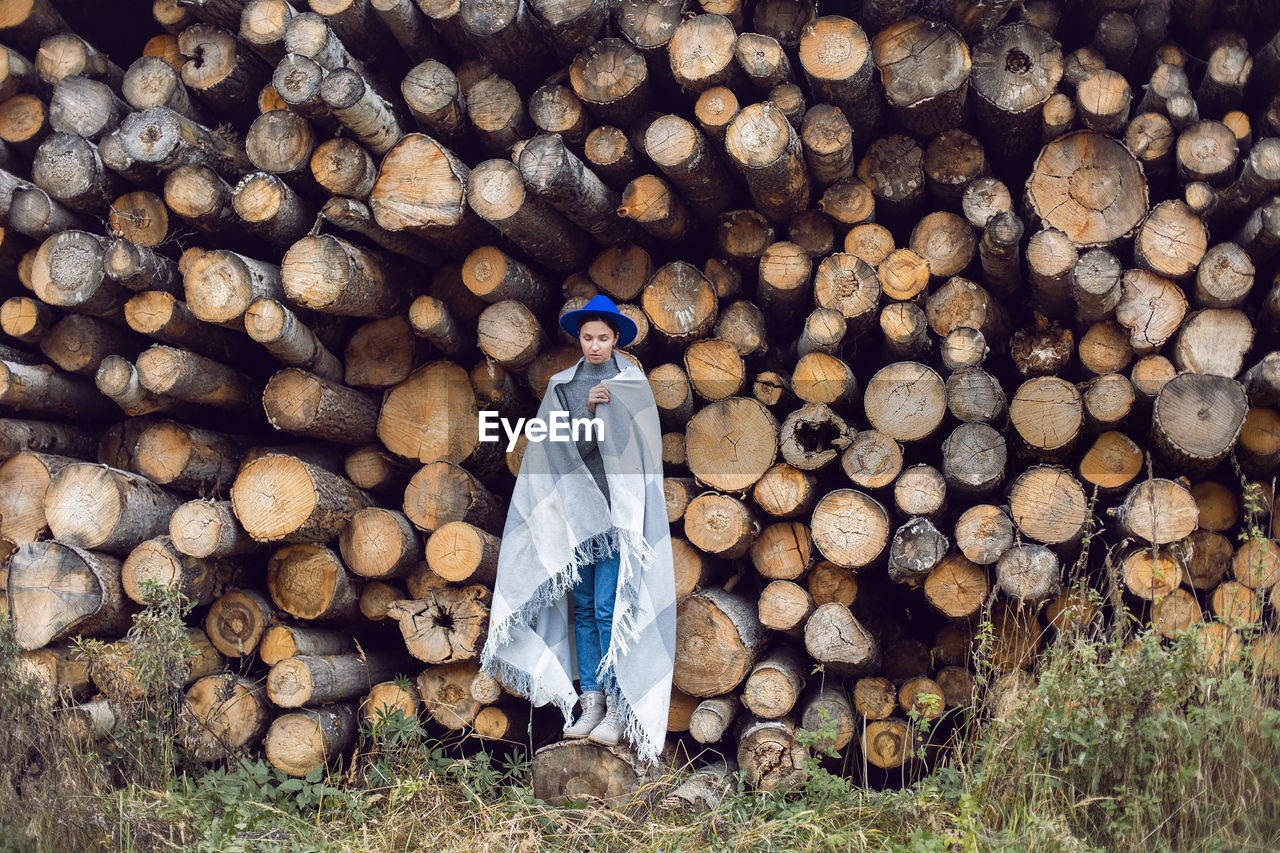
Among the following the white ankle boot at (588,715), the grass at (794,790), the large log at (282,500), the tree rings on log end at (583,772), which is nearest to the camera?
the grass at (794,790)

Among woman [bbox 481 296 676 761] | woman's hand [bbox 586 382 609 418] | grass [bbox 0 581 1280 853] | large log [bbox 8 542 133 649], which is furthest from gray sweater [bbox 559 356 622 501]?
large log [bbox 8 542 133 649]

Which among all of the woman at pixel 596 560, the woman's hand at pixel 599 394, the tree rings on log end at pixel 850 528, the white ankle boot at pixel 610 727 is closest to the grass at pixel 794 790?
the white ankle boot at pixel 610 727

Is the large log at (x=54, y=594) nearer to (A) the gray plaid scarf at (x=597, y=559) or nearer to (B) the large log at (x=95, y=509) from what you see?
(B) the large log at (x=95, y=509)

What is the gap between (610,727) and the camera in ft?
13.0

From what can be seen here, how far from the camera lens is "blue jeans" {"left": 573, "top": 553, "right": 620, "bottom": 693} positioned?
4.21m

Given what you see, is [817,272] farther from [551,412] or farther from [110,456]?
[110,456]

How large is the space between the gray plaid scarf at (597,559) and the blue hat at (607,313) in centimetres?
14

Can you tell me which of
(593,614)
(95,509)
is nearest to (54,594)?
(95,509)

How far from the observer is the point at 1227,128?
4156 mm

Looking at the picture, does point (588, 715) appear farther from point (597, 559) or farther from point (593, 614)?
point (597, 559)

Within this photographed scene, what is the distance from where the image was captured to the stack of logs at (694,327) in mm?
4008

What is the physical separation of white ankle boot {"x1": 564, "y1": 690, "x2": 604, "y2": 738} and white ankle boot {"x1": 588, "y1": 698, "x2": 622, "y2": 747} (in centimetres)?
4

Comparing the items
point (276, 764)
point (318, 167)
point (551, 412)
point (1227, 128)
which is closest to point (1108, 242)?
point (1227, 128)

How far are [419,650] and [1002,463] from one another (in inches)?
101
